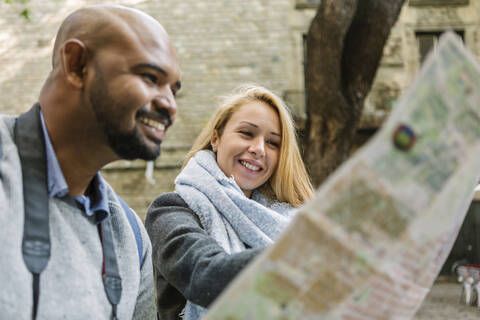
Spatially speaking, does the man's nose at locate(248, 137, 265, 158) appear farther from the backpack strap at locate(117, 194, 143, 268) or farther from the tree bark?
the tree bark

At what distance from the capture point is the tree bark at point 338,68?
564 centimetres

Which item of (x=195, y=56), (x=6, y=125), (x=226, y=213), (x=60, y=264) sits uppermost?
(x=6, y=125)

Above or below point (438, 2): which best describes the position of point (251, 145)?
above

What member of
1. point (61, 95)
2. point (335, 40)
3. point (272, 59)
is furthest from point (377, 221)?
point (272, 59)

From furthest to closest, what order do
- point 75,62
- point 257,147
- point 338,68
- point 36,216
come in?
point 338,68 → point 257,147 → point 75,62 → point 36,216

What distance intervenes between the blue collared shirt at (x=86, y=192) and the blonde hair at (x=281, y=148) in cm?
85

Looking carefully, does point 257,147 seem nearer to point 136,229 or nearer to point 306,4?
point 136,229

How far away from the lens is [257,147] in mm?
1966

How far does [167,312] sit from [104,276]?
0.68 metres

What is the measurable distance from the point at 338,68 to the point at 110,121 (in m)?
5.02

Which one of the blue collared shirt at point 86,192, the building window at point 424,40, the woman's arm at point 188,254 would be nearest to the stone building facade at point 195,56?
the building window at point 424,40

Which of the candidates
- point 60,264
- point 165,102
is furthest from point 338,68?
point 60,264

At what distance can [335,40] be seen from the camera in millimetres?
5703

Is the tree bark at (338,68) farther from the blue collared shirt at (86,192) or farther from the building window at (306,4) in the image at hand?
the building window at (306,4)
